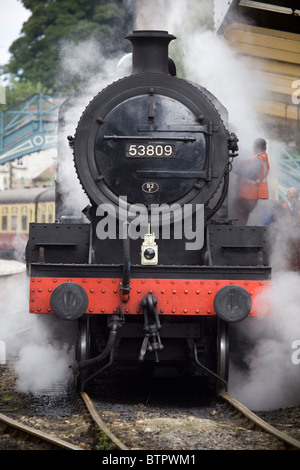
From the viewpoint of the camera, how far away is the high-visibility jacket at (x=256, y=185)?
631 cm

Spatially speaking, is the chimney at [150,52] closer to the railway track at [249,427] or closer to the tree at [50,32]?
the railway track at [249,427]

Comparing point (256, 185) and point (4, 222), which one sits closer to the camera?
point (256, 185)

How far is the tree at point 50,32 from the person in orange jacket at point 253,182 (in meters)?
20.8

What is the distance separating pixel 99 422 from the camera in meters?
4.41

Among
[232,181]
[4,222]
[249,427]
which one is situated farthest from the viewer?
[4,222]

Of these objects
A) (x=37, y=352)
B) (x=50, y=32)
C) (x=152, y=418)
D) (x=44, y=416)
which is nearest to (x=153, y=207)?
(x=152, y=418)

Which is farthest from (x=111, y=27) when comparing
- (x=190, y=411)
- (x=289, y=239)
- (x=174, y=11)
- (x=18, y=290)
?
(x=190, y=411)

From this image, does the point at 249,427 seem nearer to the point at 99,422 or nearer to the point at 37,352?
the point at 99,422

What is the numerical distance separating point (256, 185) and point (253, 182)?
36 millimetres

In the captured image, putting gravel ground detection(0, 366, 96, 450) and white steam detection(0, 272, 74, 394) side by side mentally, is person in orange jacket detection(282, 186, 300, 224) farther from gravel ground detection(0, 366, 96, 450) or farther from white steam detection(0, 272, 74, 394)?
gravel ground detection(0, 366, 96, 450)

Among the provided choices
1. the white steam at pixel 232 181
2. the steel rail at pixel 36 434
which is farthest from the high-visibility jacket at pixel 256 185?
the steel rail at pixel 36 434

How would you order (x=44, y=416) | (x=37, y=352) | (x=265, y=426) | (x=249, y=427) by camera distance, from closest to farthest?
(x=265, y=426) → (x=249, y=427) → (x=44, y=416) → (x=37, y=352)

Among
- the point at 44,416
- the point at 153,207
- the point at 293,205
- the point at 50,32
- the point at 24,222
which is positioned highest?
the point at 50,32

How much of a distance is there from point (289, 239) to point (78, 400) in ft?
7.81
